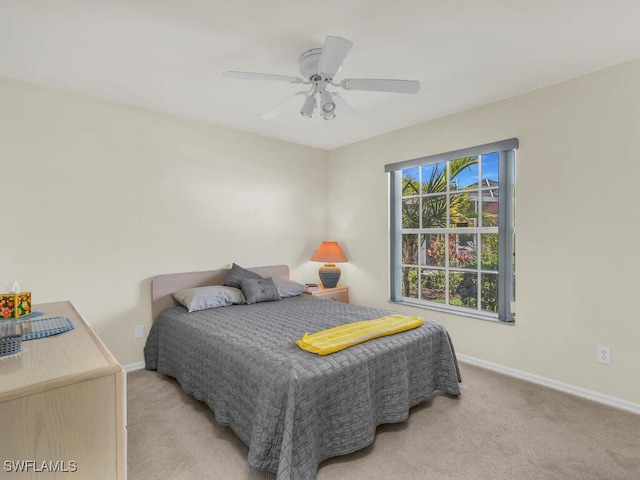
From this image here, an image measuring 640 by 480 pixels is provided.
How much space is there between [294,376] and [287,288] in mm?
1989

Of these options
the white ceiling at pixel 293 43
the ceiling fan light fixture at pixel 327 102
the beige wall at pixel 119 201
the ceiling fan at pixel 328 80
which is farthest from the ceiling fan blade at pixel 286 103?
the beige wall at pixel 119 201

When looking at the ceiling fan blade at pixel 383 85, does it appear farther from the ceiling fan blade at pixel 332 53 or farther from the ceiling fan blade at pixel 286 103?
the ceiling fan blade at pixel 286 103

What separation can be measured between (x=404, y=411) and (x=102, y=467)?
169 centimetres

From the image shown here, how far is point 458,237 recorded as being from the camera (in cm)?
346

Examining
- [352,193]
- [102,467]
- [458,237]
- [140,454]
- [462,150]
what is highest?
[462,150]

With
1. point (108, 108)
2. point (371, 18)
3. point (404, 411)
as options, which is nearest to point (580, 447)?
point (404, 411)

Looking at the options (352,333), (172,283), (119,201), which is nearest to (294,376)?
(352,333)

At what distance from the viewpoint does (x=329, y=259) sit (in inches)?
165

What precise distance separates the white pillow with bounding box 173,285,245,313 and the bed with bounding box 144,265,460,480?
80 mm

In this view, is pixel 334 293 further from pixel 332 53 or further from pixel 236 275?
pixel 332 53

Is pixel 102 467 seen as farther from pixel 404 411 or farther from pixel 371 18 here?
pixel 371 18

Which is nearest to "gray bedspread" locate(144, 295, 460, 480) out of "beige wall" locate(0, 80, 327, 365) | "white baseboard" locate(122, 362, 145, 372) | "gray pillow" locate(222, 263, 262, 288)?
"white baseboard" locate(122, 362, 145, 372)

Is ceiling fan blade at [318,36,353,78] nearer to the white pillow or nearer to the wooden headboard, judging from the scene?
the white pillow

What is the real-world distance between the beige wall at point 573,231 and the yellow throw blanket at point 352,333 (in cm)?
112
